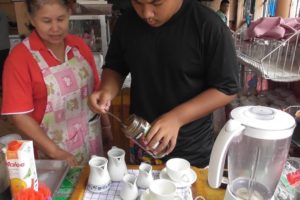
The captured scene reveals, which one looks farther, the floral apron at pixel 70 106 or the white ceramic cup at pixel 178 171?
the floral apron at pixel 70 106

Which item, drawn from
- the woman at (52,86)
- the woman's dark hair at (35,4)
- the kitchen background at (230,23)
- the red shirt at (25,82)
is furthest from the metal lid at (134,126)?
the kitchen background at (230,23)

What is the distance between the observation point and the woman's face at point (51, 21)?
1.12 metres

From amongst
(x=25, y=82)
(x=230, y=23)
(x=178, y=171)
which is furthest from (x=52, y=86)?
(x=230, y=23)

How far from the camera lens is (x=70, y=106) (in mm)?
1262

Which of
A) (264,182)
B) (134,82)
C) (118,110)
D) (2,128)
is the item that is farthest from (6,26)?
(264,182)

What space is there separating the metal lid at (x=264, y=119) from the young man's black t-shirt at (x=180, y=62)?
0.25 meters

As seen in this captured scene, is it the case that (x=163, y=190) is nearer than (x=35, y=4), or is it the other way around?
(x=163, y=190)

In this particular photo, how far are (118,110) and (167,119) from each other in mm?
1472

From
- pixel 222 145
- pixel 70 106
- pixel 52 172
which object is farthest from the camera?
pixel 70 106

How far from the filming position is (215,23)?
38.4 inches

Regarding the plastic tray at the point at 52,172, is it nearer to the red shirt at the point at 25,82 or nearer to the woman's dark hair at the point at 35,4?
the red shirt at the point at 25,82

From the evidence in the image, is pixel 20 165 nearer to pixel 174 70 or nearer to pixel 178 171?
pixel 178 171

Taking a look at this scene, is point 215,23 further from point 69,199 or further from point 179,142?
point 69,199

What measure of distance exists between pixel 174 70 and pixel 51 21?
0.52 m
